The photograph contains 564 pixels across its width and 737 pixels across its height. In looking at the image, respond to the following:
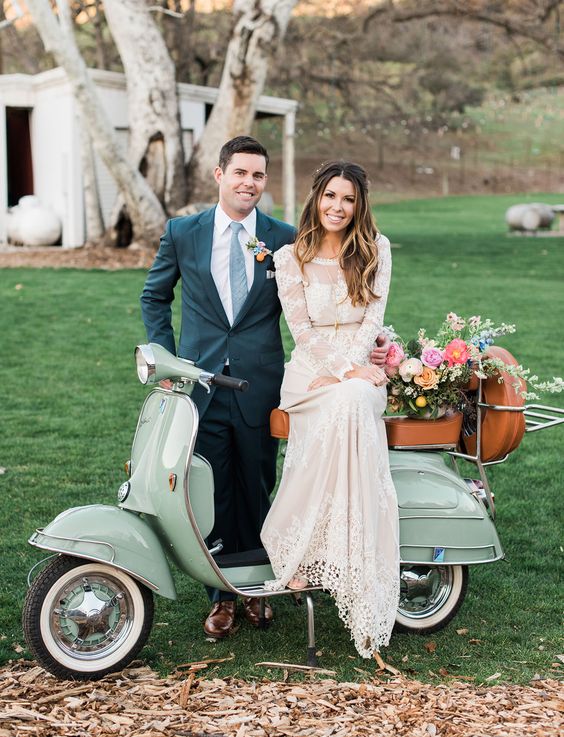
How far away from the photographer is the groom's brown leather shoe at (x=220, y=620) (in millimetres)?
3877

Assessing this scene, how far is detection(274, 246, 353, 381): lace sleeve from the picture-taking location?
12.1ft

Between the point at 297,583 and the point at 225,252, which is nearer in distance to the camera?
the point at 297,583

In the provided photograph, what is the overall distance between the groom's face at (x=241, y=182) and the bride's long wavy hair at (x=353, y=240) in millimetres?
195

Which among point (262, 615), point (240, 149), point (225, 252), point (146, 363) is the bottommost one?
point (262, 615)

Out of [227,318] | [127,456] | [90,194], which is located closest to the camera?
[227,318]

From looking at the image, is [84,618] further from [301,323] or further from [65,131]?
[65,131]

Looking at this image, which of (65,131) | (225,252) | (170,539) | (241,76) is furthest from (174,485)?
(65,131)

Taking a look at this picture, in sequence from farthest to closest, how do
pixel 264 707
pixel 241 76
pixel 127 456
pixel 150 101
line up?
pixel 150 101
pixel 241 76
pixel 127 456
pixel 264 707

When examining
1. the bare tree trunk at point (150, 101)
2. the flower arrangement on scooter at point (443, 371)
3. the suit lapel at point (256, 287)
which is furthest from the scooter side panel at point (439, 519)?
the bare tree trunk at point (150, 101)

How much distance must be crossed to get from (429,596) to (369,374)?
0.94 metres

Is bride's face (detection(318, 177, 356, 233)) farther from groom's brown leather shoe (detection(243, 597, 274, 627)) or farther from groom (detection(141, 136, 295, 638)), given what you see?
groom's brown leather shoe (detection(243, 597, 274, 627))

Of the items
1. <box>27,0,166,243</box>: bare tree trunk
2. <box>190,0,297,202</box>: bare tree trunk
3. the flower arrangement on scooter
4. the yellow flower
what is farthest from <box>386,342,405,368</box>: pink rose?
<box>190,0,297,202</box>: bare tree trunk

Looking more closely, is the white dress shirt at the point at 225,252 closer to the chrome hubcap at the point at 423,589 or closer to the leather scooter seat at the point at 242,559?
the leather scooter seat at the point at 242,559

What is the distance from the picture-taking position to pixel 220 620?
3.90 meters
